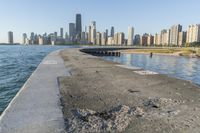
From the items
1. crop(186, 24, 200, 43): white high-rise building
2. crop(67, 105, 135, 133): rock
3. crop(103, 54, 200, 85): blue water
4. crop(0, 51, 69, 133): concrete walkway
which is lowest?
crop(103, 54, 200, 85): blue water

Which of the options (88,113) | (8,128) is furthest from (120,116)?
(8,128)

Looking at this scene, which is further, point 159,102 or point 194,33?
point 194,33

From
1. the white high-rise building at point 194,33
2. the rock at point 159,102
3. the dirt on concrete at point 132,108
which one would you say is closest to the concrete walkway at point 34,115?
the dirt on concrete at point 132,108

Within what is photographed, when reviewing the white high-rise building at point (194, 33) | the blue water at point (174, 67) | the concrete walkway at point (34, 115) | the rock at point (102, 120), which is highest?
the white high-rise building at point (194, 33)

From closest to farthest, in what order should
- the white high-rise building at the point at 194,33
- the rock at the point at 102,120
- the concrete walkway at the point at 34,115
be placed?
the concrete walkway at the point at 34,115 → the rock at the point at 102,120 → the white high-rise building at the point at 194,33

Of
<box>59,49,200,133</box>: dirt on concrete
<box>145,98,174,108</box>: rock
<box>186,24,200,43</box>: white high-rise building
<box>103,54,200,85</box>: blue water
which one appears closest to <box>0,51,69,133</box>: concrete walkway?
<box>59,49,200,133</box>: dirt on concrete

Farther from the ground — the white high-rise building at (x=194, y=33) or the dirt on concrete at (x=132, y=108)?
the white high-rise building at (x=194, y=33)

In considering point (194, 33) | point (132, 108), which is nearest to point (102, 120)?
point (132, 108)

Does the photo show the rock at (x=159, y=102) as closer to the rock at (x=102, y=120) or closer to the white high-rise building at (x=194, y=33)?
the rock at (x=102, y=120)

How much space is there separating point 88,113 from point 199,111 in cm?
282

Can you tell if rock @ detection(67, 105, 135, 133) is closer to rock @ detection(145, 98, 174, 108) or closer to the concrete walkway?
the concrete walkway

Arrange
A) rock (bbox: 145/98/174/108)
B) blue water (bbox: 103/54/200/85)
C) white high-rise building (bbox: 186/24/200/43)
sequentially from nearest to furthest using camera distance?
rock (bbox: 145/98/174/108) → blue water (bbox: 103/54/200/85) → white high-rise building (bbox: 186/24/200/43)

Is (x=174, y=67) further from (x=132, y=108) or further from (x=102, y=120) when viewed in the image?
(x=102, y=120)

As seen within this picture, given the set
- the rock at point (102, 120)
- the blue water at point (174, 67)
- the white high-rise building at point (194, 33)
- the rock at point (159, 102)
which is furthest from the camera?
the white high-rise building at point (194, 33)
